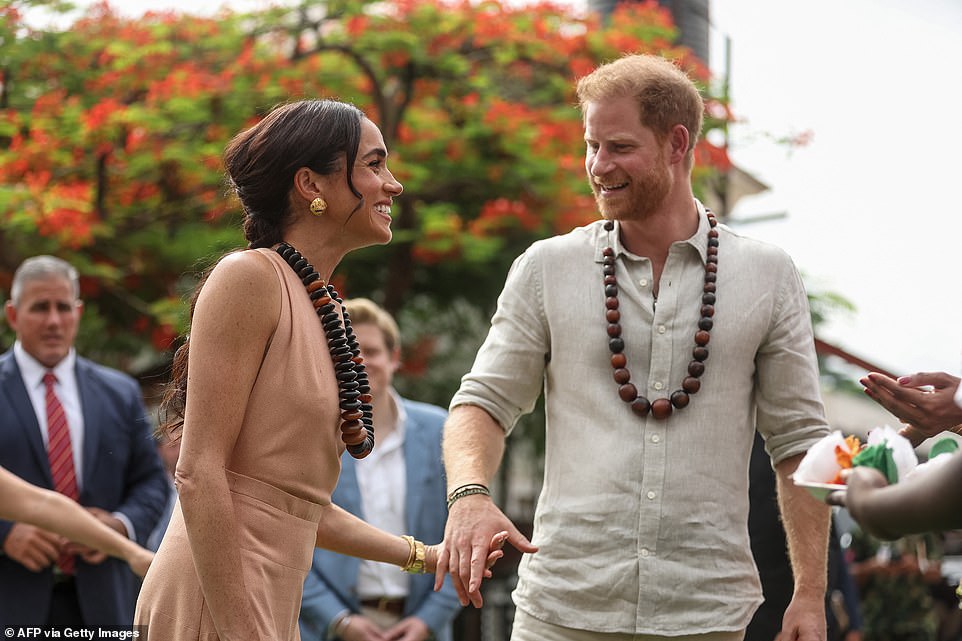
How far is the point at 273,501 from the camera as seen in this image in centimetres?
268

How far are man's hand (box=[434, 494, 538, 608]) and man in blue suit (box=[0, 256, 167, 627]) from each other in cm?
258

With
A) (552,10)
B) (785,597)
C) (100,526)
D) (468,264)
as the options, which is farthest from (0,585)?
(552,10)

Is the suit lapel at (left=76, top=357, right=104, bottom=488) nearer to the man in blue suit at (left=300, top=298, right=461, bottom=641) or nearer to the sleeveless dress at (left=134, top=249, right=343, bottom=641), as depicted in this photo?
the man in blue suit at (left=300, top=298, right=461, bottom=641)

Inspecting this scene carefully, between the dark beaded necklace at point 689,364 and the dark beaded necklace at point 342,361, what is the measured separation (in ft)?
2.71

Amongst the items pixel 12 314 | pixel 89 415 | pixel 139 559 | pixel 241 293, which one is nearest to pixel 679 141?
pixel 241 293

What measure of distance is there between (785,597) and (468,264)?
5.66 m

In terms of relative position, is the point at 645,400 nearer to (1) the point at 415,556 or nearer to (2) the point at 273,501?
(1) the point at 415,556

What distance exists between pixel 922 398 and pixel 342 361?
4.45 feet

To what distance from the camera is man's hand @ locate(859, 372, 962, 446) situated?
2.75 m

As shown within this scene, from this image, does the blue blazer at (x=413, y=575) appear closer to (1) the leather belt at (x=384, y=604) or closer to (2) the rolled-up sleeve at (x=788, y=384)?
(1) the leather belt at (x=384, y=604)

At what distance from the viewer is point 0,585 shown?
5070 millimetres

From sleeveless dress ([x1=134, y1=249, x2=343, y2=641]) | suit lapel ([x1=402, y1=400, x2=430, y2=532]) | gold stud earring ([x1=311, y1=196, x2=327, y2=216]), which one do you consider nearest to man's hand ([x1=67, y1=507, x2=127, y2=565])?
suit lapel ([x1=402, y1=400, x2=430, y2=532])

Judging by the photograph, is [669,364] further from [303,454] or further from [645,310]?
[303,454]

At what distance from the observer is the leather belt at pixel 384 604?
527cm
